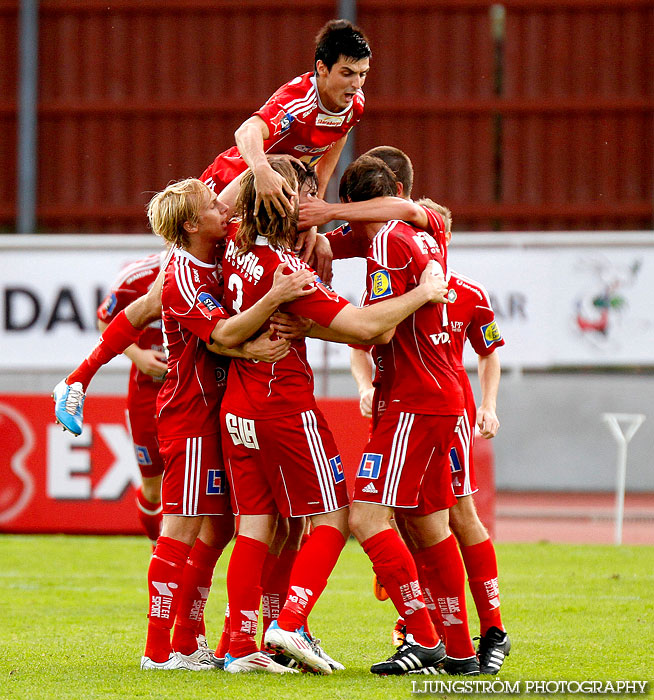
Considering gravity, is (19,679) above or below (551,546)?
above

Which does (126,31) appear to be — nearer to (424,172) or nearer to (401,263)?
(424,172)

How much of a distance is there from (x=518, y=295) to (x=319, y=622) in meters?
9.93

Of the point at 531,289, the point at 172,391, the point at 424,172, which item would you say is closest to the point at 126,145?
the point at 424,172

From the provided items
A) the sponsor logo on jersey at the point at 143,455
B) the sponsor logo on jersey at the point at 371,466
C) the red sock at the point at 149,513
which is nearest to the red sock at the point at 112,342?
the sponsor logo on jersey at the point at 371,466

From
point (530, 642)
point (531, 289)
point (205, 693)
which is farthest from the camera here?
point (531, 289)

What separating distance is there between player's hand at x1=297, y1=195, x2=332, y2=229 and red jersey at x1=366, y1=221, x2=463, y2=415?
0.24m

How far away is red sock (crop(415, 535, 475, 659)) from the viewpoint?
186 inches

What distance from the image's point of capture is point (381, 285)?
464 cm

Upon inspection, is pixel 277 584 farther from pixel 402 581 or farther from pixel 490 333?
pixel 490 333

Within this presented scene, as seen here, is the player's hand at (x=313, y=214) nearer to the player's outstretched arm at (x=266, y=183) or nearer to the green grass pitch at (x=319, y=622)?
the player's outstretched arm at (x=266, y=183)

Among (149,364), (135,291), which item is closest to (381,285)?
(149,364)

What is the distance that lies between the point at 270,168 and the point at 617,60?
1466 centimetres

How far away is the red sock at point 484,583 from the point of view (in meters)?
4.98

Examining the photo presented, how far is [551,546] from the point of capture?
1007 centimetres
